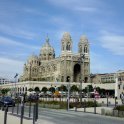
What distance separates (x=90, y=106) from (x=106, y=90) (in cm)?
12561

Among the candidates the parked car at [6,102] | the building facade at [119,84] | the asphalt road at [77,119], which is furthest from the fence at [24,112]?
the building facade at [119,84]

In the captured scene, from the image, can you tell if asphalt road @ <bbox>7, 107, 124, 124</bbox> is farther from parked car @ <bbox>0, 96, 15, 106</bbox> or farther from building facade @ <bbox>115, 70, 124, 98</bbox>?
building facade @ <bbox>115, 70, 124, 98</bbox>

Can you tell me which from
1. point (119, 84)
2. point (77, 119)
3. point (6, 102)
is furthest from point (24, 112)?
point (119, 84)

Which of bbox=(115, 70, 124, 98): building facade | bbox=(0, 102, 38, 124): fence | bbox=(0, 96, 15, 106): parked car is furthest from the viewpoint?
bbox=(115, 70, 124, 98): building facade

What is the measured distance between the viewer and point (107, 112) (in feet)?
108

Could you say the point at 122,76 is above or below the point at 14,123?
above

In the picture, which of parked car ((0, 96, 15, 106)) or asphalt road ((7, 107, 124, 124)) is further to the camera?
parked car ((0, 96, 15, 106))

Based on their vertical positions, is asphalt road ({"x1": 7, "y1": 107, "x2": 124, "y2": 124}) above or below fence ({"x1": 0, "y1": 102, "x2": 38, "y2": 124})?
below

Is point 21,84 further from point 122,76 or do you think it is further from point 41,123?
point 41,123

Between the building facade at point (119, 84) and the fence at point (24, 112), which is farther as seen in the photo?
the building facade at point (119, 84)

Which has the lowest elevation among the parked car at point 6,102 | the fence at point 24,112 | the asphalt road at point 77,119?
the asphalt road at point 77,119

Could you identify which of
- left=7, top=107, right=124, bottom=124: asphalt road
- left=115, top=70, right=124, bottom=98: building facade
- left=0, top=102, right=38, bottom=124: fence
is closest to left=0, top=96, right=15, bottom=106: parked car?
left=0, top=102, right=38, bottom=124: fence

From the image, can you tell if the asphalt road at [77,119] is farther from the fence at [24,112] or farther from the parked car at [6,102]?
the parked car at [6,102]

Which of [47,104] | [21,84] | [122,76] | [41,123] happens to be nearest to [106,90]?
[122,76]
